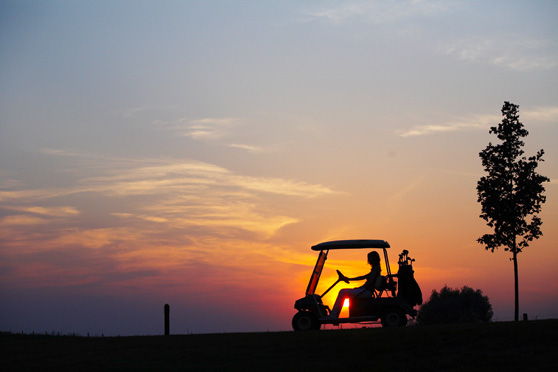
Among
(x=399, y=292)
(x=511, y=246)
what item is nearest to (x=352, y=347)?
(x=399, y=292)

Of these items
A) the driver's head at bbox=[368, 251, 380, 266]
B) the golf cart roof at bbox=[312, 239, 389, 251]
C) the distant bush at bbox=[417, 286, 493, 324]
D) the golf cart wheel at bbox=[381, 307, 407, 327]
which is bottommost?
the distant bush at bbox=[417, 286, 493, 324]

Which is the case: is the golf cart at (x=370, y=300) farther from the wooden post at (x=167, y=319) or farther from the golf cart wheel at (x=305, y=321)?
the wooden post at (x=167, y=319)

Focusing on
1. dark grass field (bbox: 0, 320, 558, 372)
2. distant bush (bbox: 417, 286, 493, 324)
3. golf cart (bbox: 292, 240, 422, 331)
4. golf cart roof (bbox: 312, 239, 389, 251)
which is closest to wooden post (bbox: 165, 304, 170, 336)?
dark grass field (bbox: 0, 320, 558, 372)

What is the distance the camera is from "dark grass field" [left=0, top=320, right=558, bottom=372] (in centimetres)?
1630

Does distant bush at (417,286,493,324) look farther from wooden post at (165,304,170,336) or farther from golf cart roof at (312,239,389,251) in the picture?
golf cart roof at (312,239,389,251)

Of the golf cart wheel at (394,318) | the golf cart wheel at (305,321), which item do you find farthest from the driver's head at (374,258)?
the golf cart wheel at (305,321)

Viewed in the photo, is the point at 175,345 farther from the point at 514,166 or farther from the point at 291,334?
the point at 514,166

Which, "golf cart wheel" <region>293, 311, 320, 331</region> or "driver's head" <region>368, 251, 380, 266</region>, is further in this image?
"golf cart wheel" <region>293, 311, 320, 331</region>

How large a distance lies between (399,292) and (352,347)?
18.5 feet

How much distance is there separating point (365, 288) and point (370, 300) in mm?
438

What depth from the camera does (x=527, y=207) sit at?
3947 centimetres

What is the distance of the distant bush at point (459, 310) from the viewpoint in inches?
1983

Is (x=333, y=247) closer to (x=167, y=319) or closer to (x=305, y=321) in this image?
(x=305, y=321)

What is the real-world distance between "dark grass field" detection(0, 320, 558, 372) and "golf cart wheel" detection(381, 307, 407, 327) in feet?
6.19
